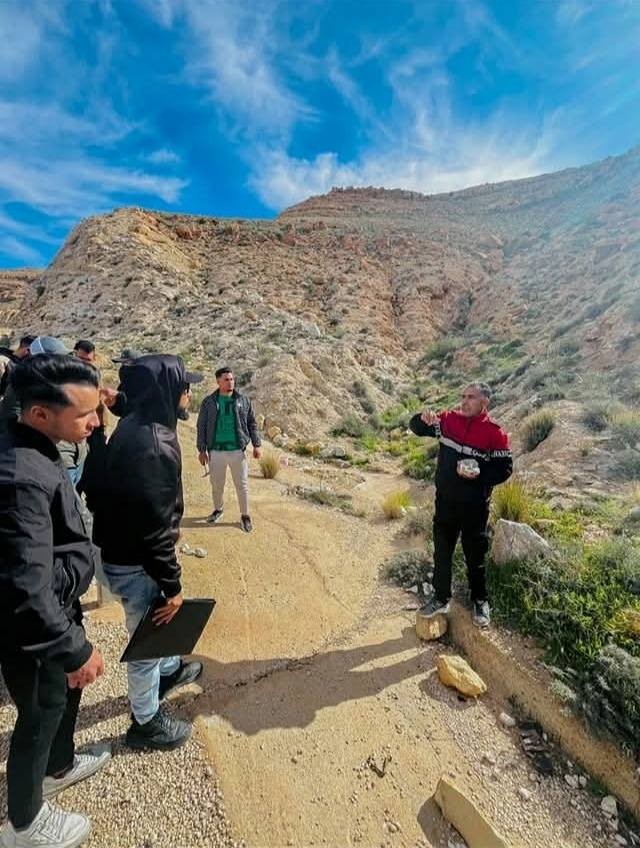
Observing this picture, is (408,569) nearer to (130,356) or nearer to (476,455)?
(476,455)

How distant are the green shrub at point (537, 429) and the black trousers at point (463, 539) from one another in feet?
15.8

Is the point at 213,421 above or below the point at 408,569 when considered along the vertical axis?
above

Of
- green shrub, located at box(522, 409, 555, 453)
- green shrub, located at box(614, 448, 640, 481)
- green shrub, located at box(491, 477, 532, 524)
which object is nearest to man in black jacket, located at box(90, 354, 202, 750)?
green shrub, located at box(491, 477, 532, 524)

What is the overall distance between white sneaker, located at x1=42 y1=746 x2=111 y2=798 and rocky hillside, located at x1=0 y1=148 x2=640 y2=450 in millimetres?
9281

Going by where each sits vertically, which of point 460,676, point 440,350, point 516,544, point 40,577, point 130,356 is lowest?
point 460,676

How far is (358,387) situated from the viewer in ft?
48.1

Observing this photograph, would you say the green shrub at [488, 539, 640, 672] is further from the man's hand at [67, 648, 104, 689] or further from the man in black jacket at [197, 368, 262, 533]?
A: the man in black jacket at [197, 368, 262, 533]

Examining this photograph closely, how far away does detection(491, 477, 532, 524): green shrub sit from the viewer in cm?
448

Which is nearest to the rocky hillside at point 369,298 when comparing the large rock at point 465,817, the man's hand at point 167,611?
the large rock at point 465,817

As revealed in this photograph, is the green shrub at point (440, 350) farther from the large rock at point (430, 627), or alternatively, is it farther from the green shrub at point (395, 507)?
the large rock at point (430, 627)

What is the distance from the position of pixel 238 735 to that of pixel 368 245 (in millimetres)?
31136

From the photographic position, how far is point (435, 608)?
11.7 feet

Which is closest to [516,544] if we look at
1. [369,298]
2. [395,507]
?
[395,507]

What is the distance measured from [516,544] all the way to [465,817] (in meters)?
2.13
